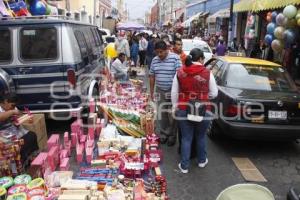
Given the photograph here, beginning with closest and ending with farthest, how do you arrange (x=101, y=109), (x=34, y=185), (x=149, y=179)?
(x=34, y=185) → (x=149, y=179) → (x=101, y=109)

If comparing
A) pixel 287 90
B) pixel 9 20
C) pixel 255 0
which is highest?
pixel 255 0

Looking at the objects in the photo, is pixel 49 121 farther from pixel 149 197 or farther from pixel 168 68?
pixel 149 197

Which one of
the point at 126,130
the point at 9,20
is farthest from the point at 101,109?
the point at 9,20

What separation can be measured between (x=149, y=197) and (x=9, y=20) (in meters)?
3.98

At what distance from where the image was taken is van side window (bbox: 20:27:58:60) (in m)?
5.82

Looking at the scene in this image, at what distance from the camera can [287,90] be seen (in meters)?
6.00

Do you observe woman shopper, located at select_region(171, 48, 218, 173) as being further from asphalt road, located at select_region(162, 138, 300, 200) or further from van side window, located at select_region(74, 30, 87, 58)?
van side window, located at select_region(74, 30, 87, 58)

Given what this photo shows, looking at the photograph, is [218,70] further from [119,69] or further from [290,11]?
[290,11]

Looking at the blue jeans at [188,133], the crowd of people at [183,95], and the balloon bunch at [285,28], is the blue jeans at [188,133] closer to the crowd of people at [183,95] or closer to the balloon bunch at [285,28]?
the crowd of people at [183,95]

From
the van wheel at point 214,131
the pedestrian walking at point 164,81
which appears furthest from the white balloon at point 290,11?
the pedestrian walking at point 164,81

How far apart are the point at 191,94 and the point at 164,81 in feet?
3.56

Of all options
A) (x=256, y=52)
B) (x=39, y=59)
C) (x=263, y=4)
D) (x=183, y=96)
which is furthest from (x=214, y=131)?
(x=256, y=52)

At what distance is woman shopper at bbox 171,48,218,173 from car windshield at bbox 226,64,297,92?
4.71ft

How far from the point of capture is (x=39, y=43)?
587 cm
